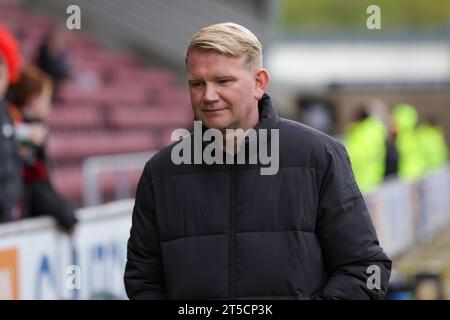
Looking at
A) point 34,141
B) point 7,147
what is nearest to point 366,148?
point 34,141

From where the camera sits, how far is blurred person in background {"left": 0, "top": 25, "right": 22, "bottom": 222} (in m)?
5.39

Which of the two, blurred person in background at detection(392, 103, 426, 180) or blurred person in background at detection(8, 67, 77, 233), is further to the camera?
blurred person in background at detection(392, 103, 426, 180)

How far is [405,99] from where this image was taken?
27.2 metres

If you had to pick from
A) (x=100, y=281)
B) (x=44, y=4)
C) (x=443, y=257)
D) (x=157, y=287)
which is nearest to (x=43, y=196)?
(x=100, y=281)

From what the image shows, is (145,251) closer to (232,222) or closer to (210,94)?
(232,222)

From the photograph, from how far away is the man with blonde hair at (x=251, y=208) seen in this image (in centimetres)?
274

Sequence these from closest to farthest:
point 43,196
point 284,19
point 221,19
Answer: point 43,196 < point 221,19 < point 284,19

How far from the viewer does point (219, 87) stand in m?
2.75

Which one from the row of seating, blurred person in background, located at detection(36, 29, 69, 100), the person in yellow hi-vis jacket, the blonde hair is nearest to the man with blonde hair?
the blonde hair

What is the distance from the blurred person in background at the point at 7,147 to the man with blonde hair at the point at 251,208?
107 inches

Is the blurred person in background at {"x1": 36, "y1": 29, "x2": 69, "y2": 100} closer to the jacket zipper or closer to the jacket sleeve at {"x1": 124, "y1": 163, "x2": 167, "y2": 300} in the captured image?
the jacket sleeve at {"x1": 124, "y1": 163, "x2": 167, "y2": 300}

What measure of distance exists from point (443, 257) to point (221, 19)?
29.5ft

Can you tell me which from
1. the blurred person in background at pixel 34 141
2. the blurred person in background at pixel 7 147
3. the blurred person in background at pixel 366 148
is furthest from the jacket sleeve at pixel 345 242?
the blurred person in background at pixel 366 148
